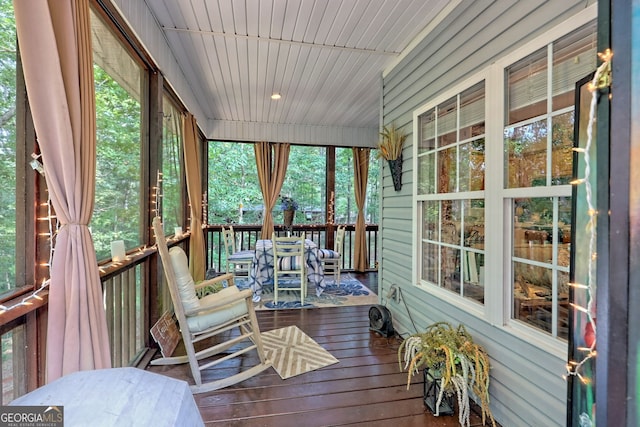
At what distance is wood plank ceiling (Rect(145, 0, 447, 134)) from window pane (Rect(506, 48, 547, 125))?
1.00 meters

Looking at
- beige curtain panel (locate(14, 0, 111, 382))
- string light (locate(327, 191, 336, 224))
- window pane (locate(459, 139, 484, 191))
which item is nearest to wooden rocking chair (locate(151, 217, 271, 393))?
beige curtain panel (locate(14, 0, 111, 382))

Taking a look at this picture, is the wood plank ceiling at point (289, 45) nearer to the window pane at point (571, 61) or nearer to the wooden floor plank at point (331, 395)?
the window pane at point (571, 61)

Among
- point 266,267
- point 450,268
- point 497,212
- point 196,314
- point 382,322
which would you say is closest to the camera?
point 497,212

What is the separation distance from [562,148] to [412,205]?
4.77ft

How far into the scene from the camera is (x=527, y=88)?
167 cm

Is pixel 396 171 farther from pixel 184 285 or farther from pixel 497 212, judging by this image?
pixel 184 285

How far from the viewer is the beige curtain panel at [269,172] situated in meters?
5.79

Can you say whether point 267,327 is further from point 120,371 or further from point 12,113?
point 12,113

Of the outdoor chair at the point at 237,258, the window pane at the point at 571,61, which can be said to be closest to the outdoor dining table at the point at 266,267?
the outdoor chair at the point at 237,258

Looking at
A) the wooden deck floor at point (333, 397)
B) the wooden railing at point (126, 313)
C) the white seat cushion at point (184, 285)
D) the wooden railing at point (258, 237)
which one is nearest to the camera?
the wooden deck floor at point (333, 397)

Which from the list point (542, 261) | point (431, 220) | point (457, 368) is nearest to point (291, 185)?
point (431, 220)

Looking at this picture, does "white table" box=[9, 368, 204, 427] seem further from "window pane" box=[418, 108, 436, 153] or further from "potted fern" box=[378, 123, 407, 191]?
"potted fern" box=[378, 123, 407, 191]

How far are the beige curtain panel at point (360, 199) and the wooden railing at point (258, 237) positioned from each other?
0.52 ft

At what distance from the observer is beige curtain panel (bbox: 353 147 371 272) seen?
6.04m
